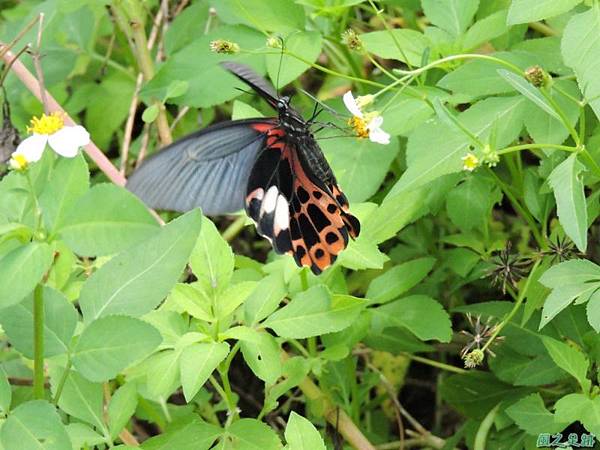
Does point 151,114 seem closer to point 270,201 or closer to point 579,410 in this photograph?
point 270,201

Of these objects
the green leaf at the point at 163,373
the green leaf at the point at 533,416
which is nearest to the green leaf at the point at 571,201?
the green leaf at the point at 533,416

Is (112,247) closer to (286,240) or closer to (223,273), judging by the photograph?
(223,273)

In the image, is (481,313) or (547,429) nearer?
(547,429)

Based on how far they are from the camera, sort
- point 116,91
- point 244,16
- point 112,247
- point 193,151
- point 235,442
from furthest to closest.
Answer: point 116,91 → point 244,16 → point 193,151 → point 235,442 → point 112,247

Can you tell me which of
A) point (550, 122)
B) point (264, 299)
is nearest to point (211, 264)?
point (264, 299)

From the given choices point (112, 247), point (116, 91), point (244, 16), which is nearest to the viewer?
point (112, 247)

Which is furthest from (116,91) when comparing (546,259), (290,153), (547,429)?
(547,429)

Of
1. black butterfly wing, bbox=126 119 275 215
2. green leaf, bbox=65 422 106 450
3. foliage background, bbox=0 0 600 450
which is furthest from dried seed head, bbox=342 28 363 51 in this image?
green leaf, bbox=65 422 106 450
